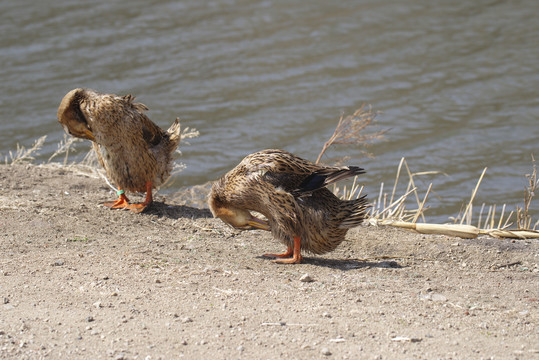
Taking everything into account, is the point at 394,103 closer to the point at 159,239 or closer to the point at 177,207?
the point at 177,207

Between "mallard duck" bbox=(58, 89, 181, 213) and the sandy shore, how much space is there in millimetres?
461

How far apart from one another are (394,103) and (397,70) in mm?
1323

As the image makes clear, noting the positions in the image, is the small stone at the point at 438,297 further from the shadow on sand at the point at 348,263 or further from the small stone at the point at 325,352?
the small stone at the point at 325,352

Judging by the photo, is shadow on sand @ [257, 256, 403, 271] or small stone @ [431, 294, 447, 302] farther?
shadow on sand @ [257, 256, 403, 271]

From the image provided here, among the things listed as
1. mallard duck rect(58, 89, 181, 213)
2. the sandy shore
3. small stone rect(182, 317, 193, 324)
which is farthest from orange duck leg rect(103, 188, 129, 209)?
small stone rect(182, 317, 193, 324)

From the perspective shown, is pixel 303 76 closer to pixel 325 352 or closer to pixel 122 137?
pixel 122 137

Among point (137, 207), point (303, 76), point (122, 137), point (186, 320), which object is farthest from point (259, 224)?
point (303, 76)

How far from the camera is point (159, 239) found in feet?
18.5

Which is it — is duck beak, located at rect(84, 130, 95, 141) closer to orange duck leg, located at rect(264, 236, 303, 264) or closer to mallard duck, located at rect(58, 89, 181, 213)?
mallard duck, located at rect(58, 89, 181, 213)

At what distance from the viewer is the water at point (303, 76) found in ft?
31.2

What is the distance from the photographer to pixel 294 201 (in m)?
5.03

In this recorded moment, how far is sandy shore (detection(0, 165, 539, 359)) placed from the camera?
3.70 metres

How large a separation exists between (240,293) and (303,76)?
26.6 ft

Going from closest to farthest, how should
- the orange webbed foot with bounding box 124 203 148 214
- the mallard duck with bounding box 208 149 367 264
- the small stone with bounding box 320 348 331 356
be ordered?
1. the small stone with bounding box 320 348 331 356
2. the mallard duck with bounding box 208 149 367 264
3. the orange webbed foot with bounding box 124 203 148 214
